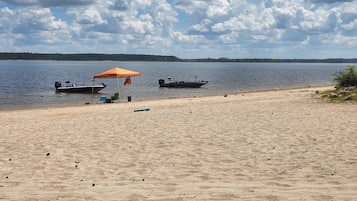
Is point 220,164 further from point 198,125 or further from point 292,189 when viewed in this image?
point 198,125

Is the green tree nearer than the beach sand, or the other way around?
the beach sand

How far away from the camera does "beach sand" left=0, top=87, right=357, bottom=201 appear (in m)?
5.79

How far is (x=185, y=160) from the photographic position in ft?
26.2

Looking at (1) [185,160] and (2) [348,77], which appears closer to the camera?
(1) [185,160]

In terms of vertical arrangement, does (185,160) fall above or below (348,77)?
below

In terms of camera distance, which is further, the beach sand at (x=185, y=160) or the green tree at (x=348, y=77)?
the green tree at (x=348, y=77)

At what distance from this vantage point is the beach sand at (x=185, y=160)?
579cm

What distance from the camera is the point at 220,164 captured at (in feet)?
24.9

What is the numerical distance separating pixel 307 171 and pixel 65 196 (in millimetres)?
4007

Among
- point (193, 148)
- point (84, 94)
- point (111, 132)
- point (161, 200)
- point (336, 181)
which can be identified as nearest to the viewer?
point (161, 200)

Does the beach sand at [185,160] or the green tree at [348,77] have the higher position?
the green tree at [348,77]

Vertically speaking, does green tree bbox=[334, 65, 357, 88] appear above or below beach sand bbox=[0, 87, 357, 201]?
above

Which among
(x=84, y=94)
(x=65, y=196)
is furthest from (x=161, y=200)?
(x=84, y=94)

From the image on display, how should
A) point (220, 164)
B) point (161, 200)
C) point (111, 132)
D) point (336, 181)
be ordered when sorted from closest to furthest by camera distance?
point (161, 200), point (336, 181), point (220, 164), point (111, 132)
